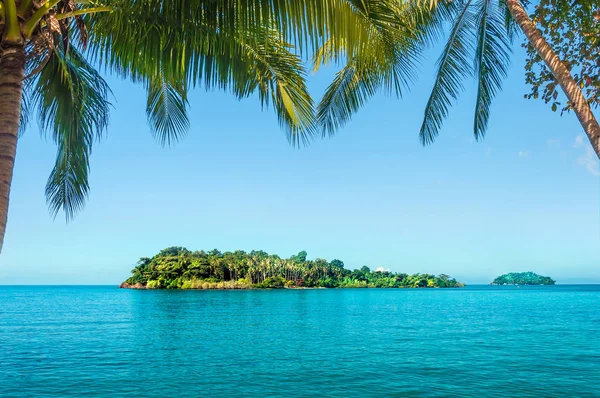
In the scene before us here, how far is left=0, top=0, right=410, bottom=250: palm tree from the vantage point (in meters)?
3.73

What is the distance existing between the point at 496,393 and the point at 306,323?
69.3 feet

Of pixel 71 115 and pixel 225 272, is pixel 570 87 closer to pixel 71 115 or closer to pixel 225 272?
pixel 71 115

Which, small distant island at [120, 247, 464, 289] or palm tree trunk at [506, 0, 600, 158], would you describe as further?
small distant island at [120, 247, 464, 289]

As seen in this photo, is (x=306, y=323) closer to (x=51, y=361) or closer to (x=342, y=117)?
(x=51, y=361)

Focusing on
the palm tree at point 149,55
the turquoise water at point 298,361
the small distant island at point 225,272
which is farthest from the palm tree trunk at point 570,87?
the small distant island at point 225,272

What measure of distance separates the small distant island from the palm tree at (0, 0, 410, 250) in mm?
90730

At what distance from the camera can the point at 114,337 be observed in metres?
23.8

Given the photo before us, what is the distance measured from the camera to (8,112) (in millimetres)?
3566

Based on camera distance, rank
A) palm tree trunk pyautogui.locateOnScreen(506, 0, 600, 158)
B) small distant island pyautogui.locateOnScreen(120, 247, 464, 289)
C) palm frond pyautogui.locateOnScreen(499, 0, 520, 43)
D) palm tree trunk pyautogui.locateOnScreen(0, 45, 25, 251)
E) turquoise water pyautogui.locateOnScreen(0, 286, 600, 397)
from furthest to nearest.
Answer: small distant island pyautogui.locateOnScreen(120, 247, 464, 289) → turquoise water pyautogui.locateOnScreen(0, 286, 600, 397) → palm frond pyautogui.locateOnScreen(499, 0, 520, 43) → palm tree trunk pyautogui.locateOnScreen(506, 0, 600, 158) → palm tree trunk pyautogui.locateOnScreen(0, 45, 25, 251)

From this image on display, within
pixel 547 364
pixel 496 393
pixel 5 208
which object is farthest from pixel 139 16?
pixel 547 364

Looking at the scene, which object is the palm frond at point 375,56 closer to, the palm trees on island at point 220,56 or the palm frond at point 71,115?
the palm trees on island at point 220,56

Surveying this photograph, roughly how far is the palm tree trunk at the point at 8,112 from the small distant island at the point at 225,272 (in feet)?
309

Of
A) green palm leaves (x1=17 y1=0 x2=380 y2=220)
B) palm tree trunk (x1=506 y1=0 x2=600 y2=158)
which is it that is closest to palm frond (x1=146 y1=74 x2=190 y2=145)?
green palm leaves (x1=17 y1=0 x2=380 y2=220)

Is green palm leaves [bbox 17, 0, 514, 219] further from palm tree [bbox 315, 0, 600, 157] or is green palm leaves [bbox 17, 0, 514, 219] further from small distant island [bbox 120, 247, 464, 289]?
small distant island [bbox 120, 247, 464, 289]
